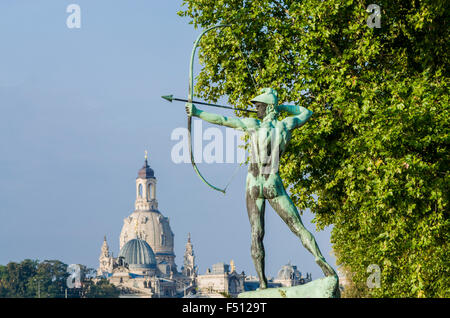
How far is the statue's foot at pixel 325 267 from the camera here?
13.1 m

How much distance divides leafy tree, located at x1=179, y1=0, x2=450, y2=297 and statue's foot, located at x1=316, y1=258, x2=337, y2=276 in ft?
23.2

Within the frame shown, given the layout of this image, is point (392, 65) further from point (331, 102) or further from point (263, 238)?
point (263, 238)

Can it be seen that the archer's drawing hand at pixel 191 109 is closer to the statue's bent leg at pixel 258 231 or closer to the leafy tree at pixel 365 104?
the statue's bent leg at pixel 258 231

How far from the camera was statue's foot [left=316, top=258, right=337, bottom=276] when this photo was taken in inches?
515

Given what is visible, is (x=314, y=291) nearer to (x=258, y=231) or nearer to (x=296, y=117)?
(x=258, y=231)

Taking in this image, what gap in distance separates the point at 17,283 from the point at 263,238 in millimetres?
120143

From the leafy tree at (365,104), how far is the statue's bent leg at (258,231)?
699cm

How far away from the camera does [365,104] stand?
21641 mm

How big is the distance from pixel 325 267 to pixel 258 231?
1.29 metres

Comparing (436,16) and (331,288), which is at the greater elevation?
(436,16)

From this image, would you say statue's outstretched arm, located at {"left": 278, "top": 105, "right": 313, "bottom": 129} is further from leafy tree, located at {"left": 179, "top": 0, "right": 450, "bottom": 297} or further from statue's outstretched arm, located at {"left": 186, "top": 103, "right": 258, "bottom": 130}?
leafy tree, located at {"left": 179, "top": 0, "right": 450, "bottom": 297}

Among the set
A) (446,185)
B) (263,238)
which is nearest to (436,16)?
(446,185)

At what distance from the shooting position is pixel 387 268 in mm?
22328

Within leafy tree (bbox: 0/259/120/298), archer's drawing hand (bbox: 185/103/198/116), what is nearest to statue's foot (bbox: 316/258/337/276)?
archer's drawing hand (bbox: 185/103/198/116)
